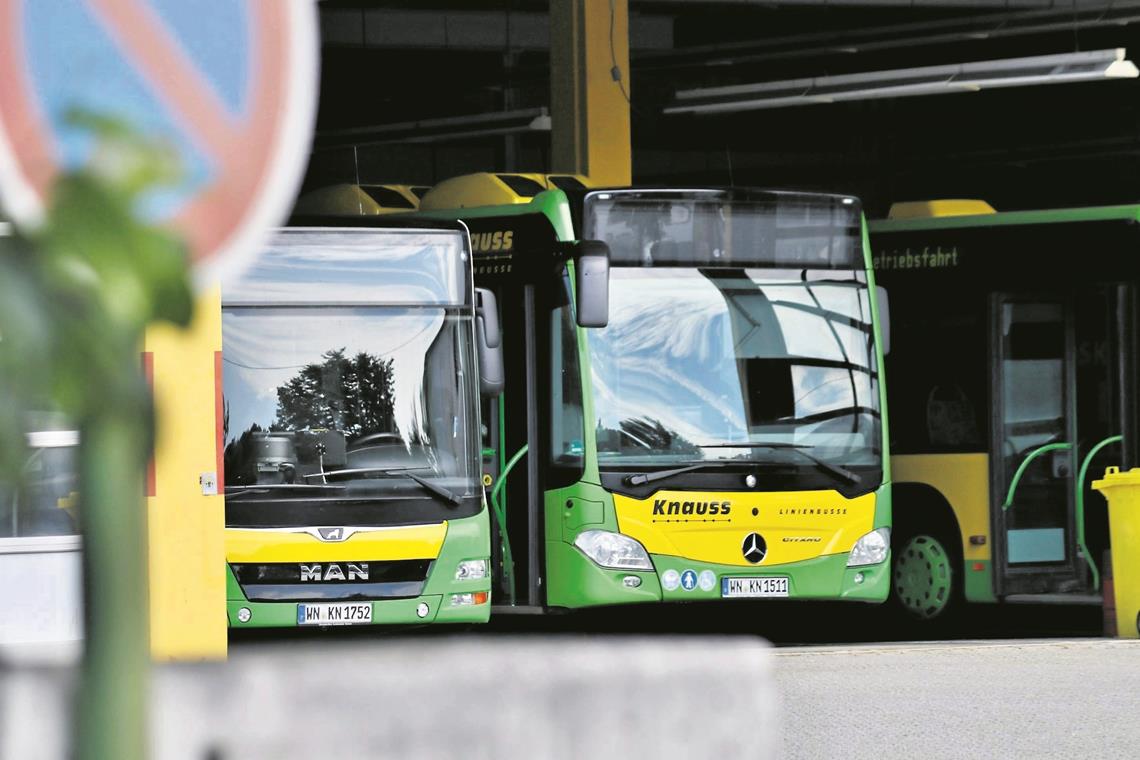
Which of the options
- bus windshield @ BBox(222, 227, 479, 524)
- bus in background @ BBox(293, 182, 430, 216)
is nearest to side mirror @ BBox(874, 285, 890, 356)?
bus windshield @ BBox(222, 227, 479, 524)

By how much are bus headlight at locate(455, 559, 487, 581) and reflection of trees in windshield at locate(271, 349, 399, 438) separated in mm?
929

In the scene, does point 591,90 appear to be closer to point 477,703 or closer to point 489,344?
point 489,344

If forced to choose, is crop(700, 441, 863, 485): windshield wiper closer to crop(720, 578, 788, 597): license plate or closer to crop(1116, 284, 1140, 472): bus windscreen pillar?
crop(720, 578, 788, 597): license plate

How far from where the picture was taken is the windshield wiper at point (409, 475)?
12344 millimetres

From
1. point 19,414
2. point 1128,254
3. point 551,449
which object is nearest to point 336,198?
point 551,449

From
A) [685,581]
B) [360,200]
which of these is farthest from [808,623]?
[360,200]

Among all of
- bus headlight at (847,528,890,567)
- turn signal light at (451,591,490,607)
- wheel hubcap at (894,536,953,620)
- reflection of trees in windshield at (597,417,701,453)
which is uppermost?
reflection of trees in windshield at (597,417,701,453)

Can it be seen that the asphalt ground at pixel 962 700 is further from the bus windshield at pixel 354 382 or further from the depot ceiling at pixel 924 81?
the depot ceiling at pixel 924 81

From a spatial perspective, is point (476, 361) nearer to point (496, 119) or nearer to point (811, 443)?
point (811, 443)

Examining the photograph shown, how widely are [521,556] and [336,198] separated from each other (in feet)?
14.2

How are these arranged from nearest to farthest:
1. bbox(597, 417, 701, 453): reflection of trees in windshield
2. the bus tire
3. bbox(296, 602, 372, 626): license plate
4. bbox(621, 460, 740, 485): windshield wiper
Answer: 1. bbox(296, 602, 372, 626): license plate
2. bbox(621, 460, 740, 485): windshield wiper
3. bbox(597, 417, 701, 453): reflection of trees in windshield
4. the bus tire

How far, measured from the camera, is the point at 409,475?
40.7 feet

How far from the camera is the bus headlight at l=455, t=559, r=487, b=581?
12.3m

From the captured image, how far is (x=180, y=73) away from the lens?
1.99 meters
